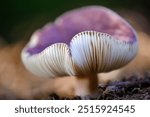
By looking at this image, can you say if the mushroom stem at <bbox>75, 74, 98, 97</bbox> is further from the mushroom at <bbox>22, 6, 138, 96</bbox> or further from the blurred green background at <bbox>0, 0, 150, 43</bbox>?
the blurred green background at <bbox>0, 0, 150, 43</bbox>

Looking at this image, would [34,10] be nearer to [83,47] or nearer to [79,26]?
[79,26]

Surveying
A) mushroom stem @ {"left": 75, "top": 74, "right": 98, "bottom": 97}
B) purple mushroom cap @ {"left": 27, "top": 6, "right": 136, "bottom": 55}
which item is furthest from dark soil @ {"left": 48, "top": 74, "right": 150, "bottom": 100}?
purple mushroom cap @ {"left": 27, "top": 6, "right": 136, "bottom": 55}

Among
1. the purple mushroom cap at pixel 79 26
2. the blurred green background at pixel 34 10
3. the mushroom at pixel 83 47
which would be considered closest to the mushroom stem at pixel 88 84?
the mushroom at pixel 83 47

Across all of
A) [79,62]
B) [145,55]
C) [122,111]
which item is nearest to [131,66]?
[145,55]

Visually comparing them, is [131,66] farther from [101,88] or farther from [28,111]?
[28,111]

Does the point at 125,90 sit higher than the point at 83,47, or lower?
lower

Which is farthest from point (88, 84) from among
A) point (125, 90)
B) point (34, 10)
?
point (34, 10)
